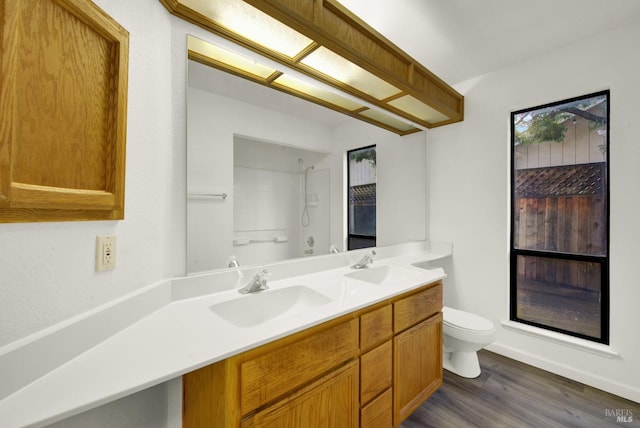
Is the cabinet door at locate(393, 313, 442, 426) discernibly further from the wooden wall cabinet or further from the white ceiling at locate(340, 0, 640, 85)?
the white ceiling at locate(340, 0, 640, 85)

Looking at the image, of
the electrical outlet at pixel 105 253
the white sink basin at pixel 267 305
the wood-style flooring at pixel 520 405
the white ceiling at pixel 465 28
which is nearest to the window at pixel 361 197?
the white ceiling at pixel 465 28

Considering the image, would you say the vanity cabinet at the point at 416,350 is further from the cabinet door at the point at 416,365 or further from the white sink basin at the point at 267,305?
the white sink basin at the point at 267,305

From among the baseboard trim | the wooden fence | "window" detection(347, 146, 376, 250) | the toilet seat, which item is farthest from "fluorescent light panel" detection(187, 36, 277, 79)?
the baseboard trim

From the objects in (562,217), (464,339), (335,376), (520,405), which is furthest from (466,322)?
(335,376)

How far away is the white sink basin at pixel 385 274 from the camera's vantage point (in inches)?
70.2

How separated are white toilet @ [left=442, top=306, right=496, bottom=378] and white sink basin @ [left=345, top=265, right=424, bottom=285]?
53 cm

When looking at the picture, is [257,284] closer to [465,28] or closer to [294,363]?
[294,363]

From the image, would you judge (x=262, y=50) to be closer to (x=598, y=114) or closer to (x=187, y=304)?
(x=187, y=304)

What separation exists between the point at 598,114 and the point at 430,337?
6.87 ft

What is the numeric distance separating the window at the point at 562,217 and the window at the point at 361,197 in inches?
50.2

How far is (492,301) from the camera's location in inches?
92.9

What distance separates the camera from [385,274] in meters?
1.95

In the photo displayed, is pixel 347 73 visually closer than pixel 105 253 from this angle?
No

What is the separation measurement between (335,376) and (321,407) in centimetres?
12
